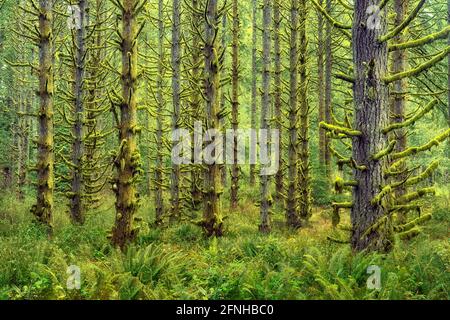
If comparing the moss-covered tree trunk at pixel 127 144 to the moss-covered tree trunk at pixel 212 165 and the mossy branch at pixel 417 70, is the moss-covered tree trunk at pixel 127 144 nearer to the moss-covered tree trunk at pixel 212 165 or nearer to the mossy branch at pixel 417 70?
the moss-covered tree trunk at pixel 212 165

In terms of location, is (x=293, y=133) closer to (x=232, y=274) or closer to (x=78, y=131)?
(x=78, y=131)

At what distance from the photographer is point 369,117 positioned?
6.39 metres

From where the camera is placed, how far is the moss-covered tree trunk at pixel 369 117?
6379 millimetres

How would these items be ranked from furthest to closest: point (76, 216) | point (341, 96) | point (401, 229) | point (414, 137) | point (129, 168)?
point (341, 96), point (414, 137), point (76, 216), point (129, 168), point (401, 229)

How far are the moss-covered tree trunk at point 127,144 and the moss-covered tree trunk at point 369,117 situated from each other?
4.19m

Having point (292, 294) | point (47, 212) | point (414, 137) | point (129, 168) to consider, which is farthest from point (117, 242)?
point (414, 137)

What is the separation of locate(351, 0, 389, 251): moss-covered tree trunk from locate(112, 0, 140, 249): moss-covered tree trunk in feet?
13.7

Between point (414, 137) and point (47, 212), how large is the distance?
22074 millimetres

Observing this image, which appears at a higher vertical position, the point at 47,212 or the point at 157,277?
the point at 47,212

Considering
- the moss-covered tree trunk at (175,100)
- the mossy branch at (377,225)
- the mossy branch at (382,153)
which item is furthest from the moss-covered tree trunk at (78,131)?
the mossy branch at (382,153)
